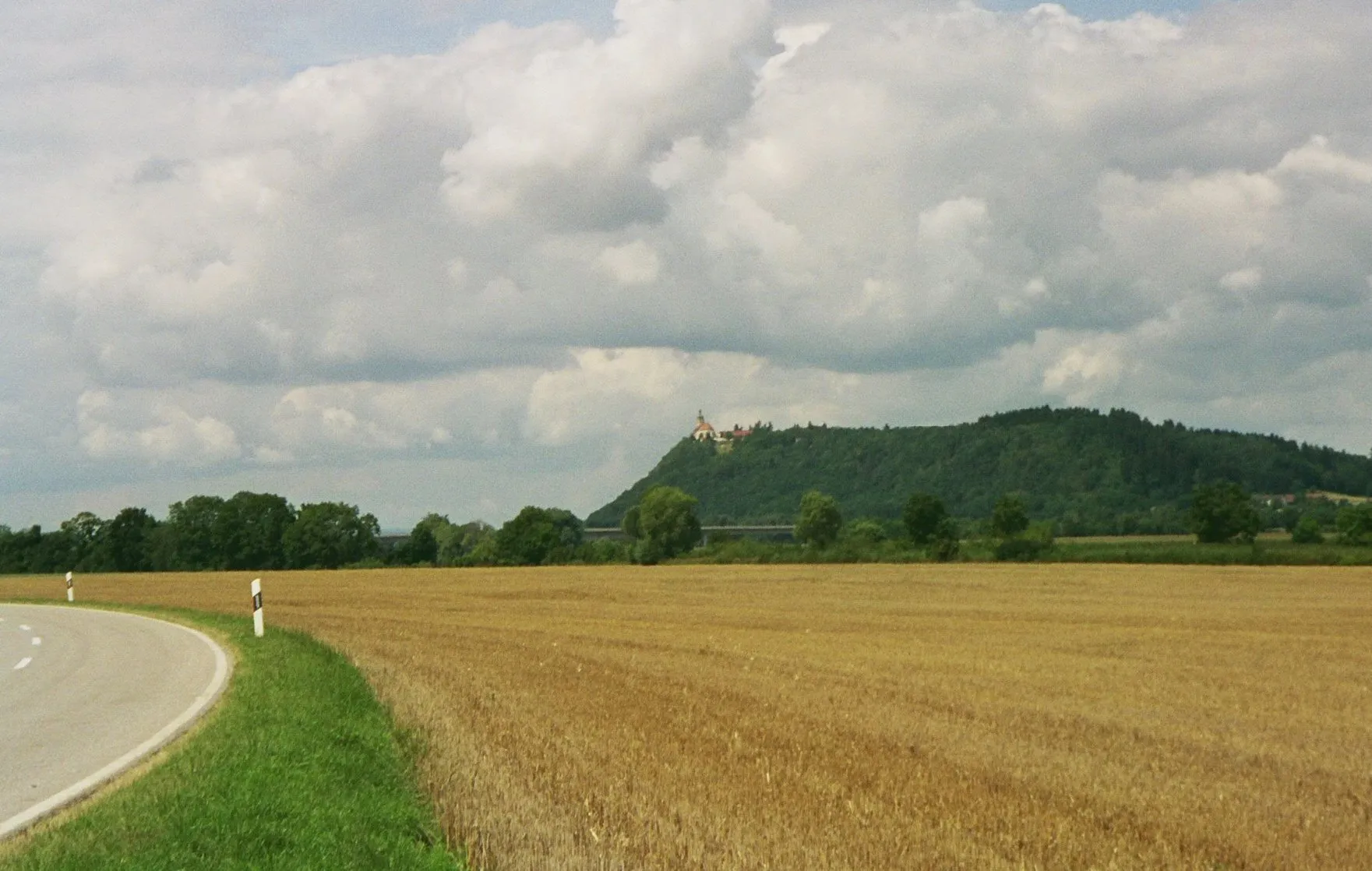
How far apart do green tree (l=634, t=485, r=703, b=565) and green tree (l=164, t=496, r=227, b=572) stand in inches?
1421

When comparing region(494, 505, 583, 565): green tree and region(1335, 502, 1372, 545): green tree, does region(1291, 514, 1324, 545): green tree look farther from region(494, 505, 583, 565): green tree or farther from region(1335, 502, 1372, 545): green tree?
region(494, 505, 583, 565): green tree

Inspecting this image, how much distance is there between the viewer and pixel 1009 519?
104 m

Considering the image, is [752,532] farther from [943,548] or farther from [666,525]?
[943,548]

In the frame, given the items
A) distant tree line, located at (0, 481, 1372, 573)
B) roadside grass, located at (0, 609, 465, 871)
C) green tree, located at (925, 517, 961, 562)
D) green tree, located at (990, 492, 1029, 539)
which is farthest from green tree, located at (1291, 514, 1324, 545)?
roadside grass, located at (0, 609, 465, 871)

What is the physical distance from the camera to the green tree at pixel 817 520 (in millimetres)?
131125

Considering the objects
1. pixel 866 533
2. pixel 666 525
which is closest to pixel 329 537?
pixel 666 525

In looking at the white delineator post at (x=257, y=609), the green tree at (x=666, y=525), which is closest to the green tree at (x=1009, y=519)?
the green tree at (x=666, y=525)

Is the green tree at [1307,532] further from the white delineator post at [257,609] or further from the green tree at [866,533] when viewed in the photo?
the white delineator post at [257,609]

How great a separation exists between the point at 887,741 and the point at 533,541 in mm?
95324

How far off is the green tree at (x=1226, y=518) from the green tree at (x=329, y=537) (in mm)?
67245

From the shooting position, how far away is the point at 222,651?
2555 cm

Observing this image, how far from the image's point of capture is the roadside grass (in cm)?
827

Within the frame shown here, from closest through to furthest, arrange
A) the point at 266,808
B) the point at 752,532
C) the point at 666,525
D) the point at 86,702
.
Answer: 1. the point at 266,808
2. the point at 86,702
3. the point at 666,525
4. the point at 752,532

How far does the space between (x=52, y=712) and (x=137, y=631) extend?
1614cm
